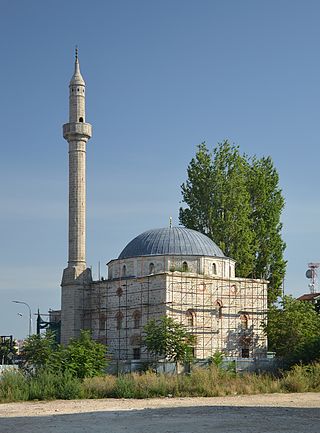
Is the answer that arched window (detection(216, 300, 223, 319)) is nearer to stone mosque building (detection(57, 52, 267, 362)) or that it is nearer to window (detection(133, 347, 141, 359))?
stone mosque building (detection(57, 52, 267, 362))

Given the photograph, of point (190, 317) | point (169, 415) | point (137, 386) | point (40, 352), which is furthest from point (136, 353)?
point (169, 415)

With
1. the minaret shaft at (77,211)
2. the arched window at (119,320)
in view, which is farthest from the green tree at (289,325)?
the minaret shaft at (77,211)

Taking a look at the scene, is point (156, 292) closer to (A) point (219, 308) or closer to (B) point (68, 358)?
(A) point (219, 308)

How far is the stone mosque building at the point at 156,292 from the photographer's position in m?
38.8

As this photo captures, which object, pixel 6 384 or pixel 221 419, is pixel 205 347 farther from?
pixel 221 419

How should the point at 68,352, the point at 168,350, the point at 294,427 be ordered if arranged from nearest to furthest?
the point at 294,427, the point at 68,352, the point at 168,350

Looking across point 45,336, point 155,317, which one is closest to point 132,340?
point 155,317

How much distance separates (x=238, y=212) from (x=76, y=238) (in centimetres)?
898

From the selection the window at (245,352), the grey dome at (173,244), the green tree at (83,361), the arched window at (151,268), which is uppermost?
the grey dome at (173,244)

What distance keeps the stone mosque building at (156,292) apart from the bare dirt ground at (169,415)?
1576cm

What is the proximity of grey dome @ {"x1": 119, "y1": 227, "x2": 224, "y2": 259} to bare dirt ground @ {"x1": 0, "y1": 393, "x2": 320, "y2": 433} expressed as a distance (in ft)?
58.1

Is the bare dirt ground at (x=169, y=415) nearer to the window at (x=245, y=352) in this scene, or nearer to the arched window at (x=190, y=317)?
the arched window at (x=190, y=317)

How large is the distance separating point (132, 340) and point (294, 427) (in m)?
25.2

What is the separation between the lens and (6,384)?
923 inches
